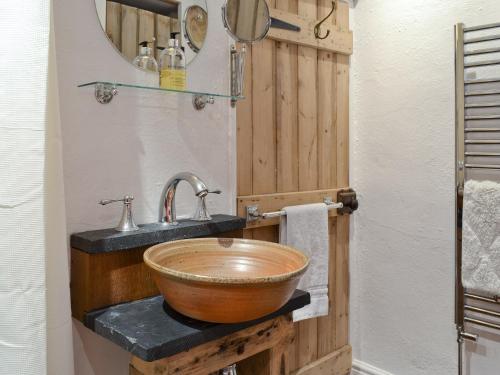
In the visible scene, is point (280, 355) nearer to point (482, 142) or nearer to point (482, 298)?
point (482, 298)

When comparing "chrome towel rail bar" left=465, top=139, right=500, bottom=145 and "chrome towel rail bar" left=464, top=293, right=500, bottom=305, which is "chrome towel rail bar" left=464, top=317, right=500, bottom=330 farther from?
"chrome towel rail bar" left=465, top=139, right=500, bottom=145

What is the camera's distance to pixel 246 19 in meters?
1.53

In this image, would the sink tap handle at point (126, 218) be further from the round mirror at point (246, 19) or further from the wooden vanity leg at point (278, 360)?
the round mirror at point (246, 19)

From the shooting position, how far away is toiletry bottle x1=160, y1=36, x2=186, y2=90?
1342 mm

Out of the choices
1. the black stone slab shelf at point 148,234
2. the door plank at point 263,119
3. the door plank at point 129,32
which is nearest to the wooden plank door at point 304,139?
the door plank at point 263,119

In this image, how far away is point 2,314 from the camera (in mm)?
960

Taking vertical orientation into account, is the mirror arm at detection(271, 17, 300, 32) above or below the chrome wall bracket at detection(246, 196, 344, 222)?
above

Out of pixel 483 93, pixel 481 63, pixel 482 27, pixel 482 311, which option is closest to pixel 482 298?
pixel 482 311

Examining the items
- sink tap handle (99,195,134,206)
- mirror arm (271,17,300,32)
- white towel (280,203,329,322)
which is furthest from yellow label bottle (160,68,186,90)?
white towel (280,203,329,322)

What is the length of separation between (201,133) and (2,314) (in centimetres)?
83

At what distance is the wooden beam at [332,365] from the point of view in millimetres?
1975

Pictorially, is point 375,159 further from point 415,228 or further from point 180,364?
point 180,364

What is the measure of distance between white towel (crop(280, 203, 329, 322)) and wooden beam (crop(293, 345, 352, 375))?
0.29 meters

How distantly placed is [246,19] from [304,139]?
0.62 metres
